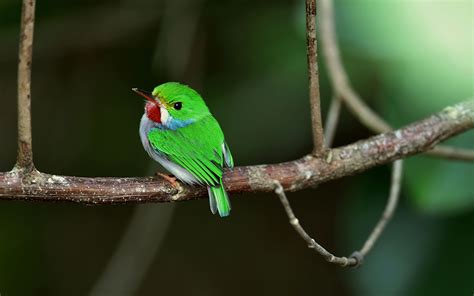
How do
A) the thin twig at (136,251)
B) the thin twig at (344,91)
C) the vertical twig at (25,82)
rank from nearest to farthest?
the vertical twig at (25,82) < the thin twig at (344,91) < the thin twig at (136,251)

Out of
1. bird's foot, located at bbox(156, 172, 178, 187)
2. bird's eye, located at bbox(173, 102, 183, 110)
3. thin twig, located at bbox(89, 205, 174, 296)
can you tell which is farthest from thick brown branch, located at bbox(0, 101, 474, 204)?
thin twig, located at bbox(89, 205, 174, 296)

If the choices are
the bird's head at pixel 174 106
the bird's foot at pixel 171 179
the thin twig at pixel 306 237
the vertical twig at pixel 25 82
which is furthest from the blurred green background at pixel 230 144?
the vertical twig at pixel 25 82

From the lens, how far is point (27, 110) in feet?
5.80

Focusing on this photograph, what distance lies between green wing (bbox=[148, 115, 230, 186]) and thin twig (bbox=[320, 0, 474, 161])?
82cm

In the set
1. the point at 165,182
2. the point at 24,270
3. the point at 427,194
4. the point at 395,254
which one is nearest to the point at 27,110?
the point at 165,182

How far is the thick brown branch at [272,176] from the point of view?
A: 6.53 ft

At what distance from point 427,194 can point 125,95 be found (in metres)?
2.07

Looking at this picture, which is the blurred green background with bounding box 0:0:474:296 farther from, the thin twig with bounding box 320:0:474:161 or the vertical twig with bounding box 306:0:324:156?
the vertical twig with bounding box 306:0:324:156

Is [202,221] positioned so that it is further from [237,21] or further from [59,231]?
[237,21]

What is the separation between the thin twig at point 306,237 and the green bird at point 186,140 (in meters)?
0.34

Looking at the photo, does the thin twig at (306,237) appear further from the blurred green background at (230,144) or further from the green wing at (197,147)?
the blurred green background at (230,144)

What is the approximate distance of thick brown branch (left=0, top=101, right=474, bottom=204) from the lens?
1989 mm

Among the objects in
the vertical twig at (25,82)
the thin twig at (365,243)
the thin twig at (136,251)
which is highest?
the vertical twig at (25,82)

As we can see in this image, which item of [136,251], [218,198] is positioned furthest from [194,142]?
[136,251]
